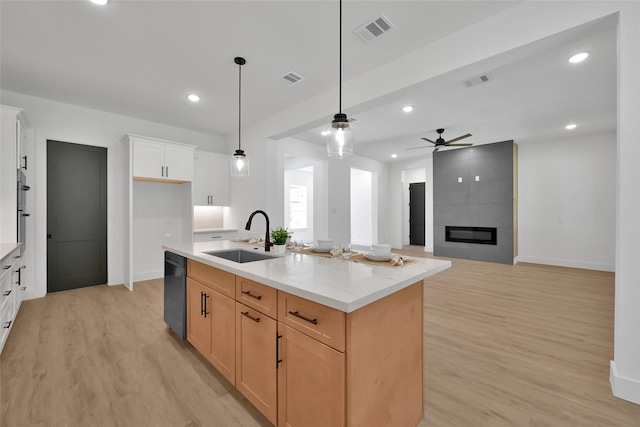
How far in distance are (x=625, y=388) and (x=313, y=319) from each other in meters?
2.28

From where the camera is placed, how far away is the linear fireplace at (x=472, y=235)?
6635mm

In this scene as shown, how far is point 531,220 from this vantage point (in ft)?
21.8

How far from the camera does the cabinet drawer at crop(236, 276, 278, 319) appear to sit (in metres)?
1.52

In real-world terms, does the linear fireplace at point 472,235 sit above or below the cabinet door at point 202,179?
below

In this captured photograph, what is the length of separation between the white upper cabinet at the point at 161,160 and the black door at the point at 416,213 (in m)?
7.31

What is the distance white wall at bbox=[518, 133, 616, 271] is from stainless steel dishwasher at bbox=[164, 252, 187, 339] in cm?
750

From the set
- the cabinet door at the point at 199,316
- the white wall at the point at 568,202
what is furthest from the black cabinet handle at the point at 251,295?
the white wall at the point at 568,202

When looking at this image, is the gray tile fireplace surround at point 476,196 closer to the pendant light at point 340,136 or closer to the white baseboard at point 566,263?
the white baseboard at point 566,263

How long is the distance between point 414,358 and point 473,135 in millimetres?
5828

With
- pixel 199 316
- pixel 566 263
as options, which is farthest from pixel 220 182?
pixel 566 263

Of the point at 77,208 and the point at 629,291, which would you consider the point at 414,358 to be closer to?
the point at 629,291

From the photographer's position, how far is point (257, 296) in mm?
1629

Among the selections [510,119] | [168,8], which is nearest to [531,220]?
[510,119]

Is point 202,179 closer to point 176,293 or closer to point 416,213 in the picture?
point 176,293
